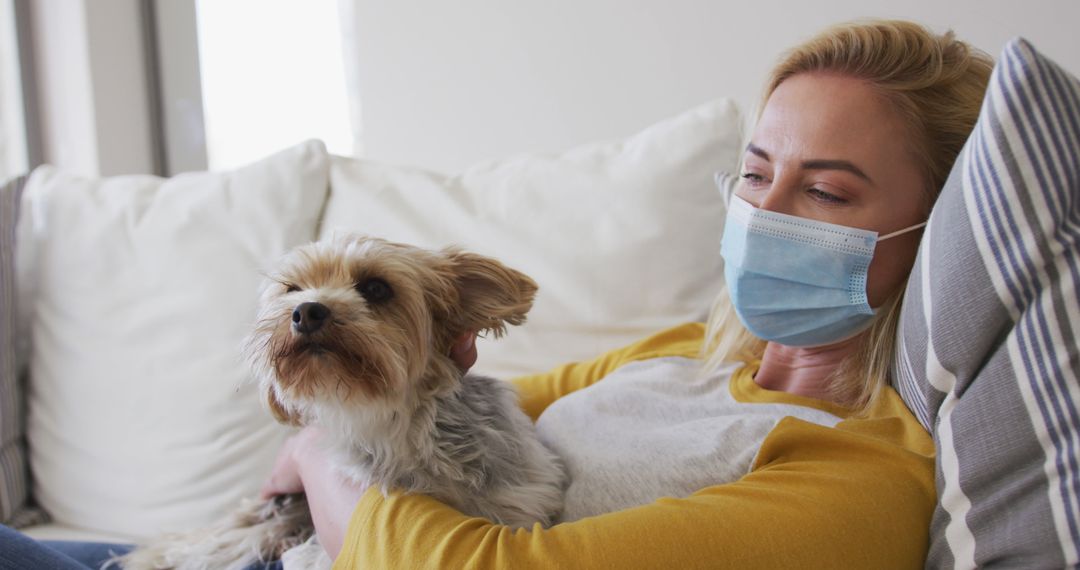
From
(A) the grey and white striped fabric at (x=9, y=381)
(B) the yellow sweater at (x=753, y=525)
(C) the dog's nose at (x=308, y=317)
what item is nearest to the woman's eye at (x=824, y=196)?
(B) the yellow sweater at (x=753, y=525)

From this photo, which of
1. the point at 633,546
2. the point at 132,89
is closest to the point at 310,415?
the point at 633,546

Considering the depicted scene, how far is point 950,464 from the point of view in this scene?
96 cm

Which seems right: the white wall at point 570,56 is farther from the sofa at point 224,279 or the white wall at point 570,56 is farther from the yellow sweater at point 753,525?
the yellow sweater at point 753,525

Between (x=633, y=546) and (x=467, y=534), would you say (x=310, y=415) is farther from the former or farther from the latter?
(x=633, y=546)

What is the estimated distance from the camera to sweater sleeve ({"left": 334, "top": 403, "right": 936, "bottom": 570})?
3.06 ft

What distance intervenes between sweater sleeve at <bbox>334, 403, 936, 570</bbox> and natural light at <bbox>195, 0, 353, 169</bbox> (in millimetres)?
2257

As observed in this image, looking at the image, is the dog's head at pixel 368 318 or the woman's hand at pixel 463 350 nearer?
the dog's head at pixel 368 318

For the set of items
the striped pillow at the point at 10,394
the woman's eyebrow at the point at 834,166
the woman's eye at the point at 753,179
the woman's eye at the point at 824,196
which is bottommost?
the striped pillow at the point at 10,394

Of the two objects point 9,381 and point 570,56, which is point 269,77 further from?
point 9,381

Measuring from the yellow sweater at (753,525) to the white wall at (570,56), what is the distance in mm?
1236

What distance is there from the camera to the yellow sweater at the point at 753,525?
0.93m

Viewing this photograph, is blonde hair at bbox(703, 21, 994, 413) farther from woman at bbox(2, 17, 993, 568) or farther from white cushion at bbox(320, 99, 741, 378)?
white cushion at bbox(320, 99, 741, 378)

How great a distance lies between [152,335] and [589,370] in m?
1.16

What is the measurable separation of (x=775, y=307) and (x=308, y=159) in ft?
4.54
